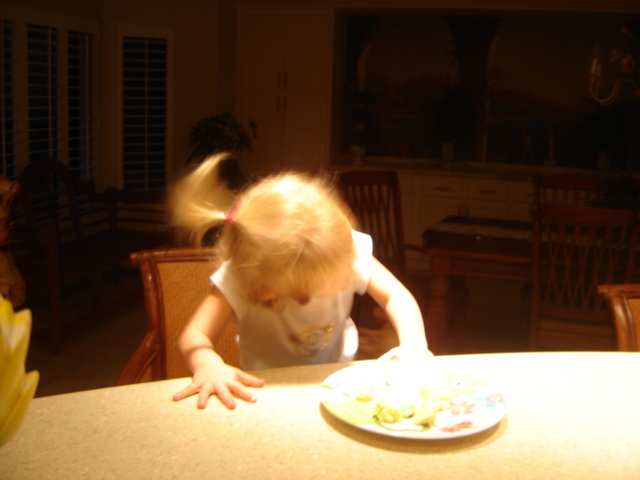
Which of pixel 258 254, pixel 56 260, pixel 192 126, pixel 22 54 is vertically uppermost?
pixel 22 54

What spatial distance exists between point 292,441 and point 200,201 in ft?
1.73

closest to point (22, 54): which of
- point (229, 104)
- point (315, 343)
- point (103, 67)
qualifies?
point (103, 67)

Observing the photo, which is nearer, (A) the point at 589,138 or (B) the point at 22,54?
(B) the point at 22,54

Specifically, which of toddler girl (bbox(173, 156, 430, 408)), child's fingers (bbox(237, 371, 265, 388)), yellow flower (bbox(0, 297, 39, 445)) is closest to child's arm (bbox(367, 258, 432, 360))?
toddler girl (bbox(173, 156, 430, 408))

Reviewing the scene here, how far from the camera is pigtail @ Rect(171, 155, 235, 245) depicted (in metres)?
1.29

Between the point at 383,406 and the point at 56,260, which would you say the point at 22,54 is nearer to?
the point at 56,260

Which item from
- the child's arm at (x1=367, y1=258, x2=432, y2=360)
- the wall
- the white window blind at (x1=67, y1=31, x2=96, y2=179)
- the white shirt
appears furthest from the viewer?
the wall

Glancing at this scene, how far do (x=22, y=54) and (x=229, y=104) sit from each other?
2.03 m

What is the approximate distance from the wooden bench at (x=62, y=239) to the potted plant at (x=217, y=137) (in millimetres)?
569

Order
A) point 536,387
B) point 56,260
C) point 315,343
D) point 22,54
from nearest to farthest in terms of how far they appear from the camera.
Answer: point 536,387 < point 315,343 < point 56,260 < point 22,54

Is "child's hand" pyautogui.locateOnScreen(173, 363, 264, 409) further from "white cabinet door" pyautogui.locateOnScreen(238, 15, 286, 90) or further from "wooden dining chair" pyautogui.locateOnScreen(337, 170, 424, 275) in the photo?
"white cabinet door" pyautogui.locateOnScreen(238, 15, 286, 90)

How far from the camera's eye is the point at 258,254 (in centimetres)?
125

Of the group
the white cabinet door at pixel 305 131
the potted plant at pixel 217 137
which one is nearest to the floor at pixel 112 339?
the potted plant at pixel 217 137

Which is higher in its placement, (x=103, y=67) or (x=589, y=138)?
(x=103, y=67)
